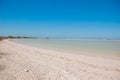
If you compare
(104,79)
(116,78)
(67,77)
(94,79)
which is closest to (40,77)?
(67,77)

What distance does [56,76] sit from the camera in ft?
15.7

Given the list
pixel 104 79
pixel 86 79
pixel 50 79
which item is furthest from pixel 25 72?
→ pixel 104 79

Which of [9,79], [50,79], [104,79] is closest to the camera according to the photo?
[9,79]

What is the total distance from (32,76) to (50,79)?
2.11 ft

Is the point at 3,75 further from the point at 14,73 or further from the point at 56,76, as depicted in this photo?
the point at 56,76

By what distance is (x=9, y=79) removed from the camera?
419cm

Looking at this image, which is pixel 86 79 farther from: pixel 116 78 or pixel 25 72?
pixel 25 72

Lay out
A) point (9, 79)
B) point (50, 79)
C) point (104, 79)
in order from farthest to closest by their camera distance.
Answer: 1. point (104, 79)
2. point (50, 79)
3. point (9, 79)

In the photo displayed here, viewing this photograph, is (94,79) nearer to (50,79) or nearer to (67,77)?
(67,77)

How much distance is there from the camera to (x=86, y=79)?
465 centimetres

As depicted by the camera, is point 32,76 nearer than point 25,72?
Yes

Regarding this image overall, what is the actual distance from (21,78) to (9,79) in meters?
0.37

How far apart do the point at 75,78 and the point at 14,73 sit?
2199 millimetres

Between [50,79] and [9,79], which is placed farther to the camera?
[50,79]
